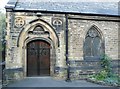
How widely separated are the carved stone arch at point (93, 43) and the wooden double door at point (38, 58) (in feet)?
8.11

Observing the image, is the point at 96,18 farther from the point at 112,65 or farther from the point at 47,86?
the point at 47,86

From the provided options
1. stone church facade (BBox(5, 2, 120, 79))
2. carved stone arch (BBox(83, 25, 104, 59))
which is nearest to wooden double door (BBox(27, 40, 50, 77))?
stone church facade (BBox(5, 2, 120, 79))

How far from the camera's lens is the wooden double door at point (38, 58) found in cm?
1284

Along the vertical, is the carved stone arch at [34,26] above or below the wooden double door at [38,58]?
above

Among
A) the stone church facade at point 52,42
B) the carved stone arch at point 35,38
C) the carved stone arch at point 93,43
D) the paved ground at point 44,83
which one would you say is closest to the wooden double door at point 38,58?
the stone church facade at point 52,42

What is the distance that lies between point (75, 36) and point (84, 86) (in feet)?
11.2

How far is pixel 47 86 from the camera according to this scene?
1052cm

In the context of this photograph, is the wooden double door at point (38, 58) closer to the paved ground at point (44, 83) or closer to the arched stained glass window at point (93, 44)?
the paved ground at point (44, 83)

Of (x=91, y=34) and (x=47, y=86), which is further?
(x=91, y=34)

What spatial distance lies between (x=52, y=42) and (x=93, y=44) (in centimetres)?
280

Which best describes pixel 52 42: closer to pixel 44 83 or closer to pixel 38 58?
pixel 38 58

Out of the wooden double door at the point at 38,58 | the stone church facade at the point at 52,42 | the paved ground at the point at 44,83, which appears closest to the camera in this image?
the paved ground at the point at 44,83

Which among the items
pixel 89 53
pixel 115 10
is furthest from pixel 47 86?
pixel 115 10

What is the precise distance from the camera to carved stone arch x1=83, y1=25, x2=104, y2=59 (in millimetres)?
13388
